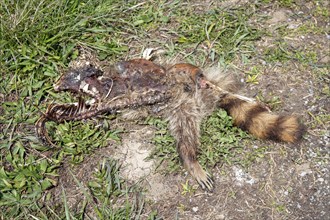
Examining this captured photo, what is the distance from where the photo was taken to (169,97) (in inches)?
141

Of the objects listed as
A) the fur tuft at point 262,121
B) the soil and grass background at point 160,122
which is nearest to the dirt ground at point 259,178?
the soil and grass background at point 160,122

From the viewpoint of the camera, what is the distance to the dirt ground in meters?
A: 3.28

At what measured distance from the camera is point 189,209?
10.8ft

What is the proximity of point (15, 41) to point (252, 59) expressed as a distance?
1.98 metres

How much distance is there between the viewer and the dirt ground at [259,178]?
129 inches

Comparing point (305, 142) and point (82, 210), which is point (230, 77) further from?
point (82, 210)

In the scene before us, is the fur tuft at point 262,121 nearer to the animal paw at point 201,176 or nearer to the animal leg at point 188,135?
the animal leg at point 188,135

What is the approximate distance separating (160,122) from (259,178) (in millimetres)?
848

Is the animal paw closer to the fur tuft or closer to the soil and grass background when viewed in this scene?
the soil and grass background

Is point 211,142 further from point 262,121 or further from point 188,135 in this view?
point 262,121

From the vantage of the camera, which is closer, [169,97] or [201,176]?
[201,176]

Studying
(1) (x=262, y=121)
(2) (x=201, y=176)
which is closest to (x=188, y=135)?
(2) (x=201, y=176)

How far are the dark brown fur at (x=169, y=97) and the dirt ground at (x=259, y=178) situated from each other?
201mm

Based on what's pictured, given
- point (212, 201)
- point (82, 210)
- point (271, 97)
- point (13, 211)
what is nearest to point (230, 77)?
point (271, 97)
